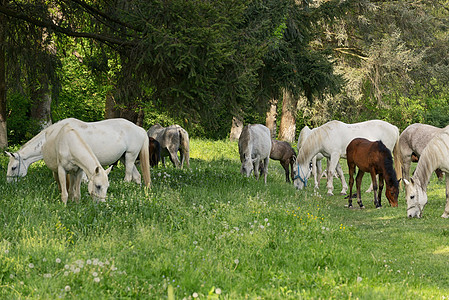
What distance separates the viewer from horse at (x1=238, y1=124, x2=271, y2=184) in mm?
15224

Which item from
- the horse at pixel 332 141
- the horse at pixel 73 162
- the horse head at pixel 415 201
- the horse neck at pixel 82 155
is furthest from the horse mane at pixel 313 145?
the horse neck at pixel 82 155

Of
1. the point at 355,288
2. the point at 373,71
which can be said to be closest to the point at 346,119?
the point at 373,71

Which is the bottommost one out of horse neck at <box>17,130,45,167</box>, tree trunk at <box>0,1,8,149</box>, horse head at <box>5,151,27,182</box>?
horse head at <box>5,151,27,182</box>

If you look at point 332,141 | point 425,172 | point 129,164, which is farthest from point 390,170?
point 129,164

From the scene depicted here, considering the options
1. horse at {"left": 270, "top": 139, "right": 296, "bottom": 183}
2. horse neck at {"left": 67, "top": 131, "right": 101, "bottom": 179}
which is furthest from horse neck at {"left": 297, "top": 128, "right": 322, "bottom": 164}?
horse neck at {"left": 67, "top": 131, "right": 101, "bottom": 179}

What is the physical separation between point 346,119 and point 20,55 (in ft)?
90.1

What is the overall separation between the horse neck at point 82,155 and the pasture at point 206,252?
67 cm

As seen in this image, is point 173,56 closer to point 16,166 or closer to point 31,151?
point 31,151

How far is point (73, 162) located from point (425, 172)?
7051 millimetres

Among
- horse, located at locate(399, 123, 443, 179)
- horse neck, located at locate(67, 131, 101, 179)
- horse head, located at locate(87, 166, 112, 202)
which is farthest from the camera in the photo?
horse, located at locate(399, 123, 443, 179)

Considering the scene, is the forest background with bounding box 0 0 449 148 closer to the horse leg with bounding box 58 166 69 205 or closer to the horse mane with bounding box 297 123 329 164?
the horse mane with bounding box 297 123 329 164

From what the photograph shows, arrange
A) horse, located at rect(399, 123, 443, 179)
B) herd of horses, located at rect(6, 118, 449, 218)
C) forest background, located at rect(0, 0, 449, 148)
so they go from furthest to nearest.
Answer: horse, located at rect(399, 123, 443, 179) → forest background, located at rect(0, 0, 449, 148) → herd of horses, located at rect(6, 118, 449, 218)

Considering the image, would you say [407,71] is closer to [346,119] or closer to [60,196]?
[346,119]

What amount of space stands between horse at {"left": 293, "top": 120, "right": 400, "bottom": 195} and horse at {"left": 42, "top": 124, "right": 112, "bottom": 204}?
7.58m
